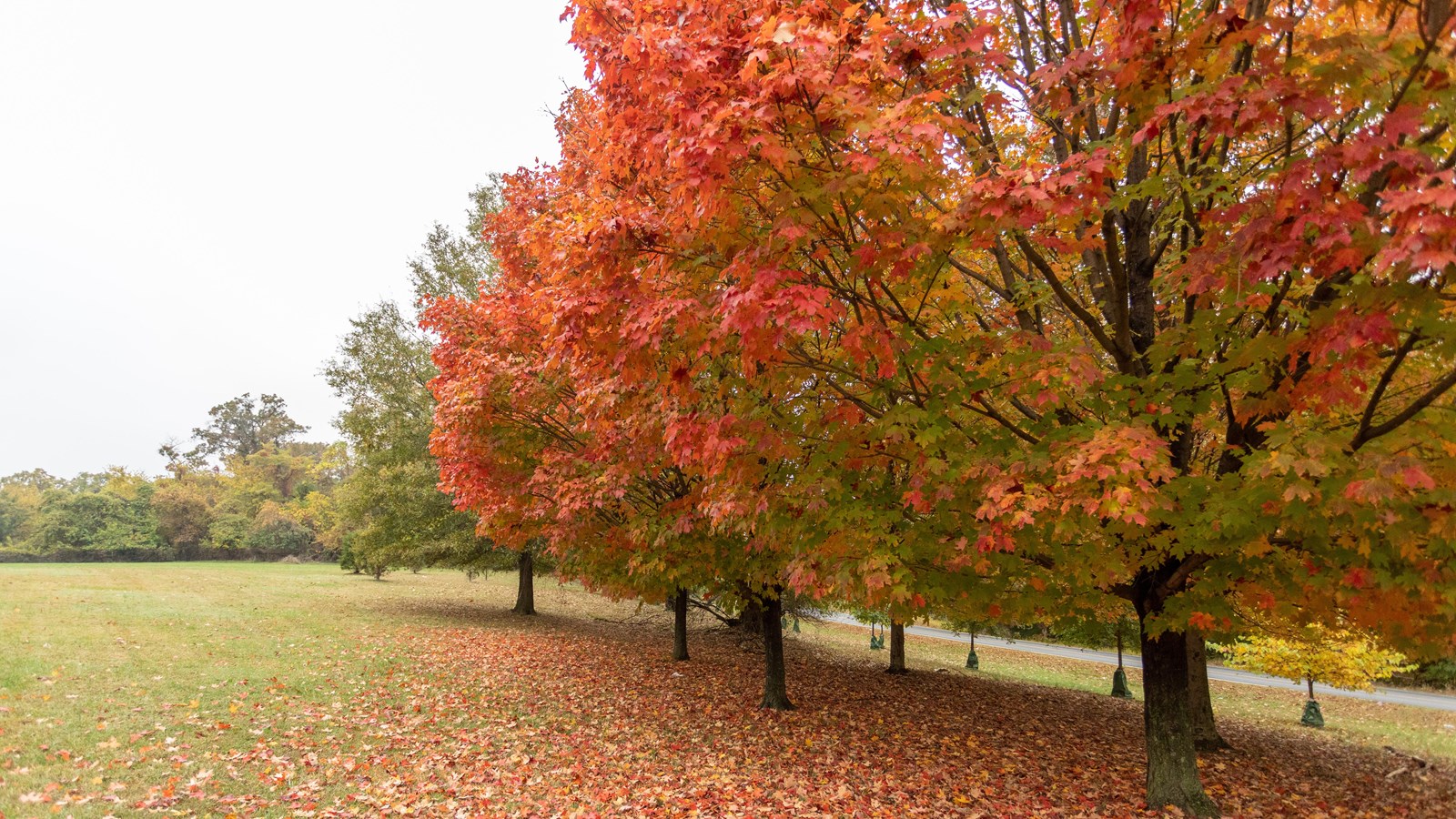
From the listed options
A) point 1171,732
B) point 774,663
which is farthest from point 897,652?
point 1171,732

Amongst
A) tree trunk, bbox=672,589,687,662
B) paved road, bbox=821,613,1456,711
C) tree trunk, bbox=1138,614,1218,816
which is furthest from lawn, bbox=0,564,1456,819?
paved road, bbox=821,613,1456,711

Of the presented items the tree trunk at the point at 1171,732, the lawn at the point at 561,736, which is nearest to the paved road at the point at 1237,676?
the lawn at the point at 561,736

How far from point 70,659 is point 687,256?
38.7 ft

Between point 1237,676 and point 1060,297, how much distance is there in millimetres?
23082

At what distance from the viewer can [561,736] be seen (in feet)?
27.7

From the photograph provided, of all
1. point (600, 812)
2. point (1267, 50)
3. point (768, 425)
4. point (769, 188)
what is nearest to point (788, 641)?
point (600, 812)

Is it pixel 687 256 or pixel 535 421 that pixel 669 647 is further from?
pixel 687 256

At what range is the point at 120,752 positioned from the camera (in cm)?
657

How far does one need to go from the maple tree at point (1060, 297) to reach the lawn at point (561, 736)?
7.80ft

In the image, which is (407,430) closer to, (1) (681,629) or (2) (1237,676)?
(1) (681,629)

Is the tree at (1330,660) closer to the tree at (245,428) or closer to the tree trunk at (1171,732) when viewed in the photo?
the tree trunk at (1171,732)

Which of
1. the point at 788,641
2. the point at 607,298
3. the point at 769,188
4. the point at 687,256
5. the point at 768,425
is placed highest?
the point at 769,188

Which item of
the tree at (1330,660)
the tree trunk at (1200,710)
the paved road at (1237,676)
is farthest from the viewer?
the paved road at (1237,676)

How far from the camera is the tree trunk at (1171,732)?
605 cm
